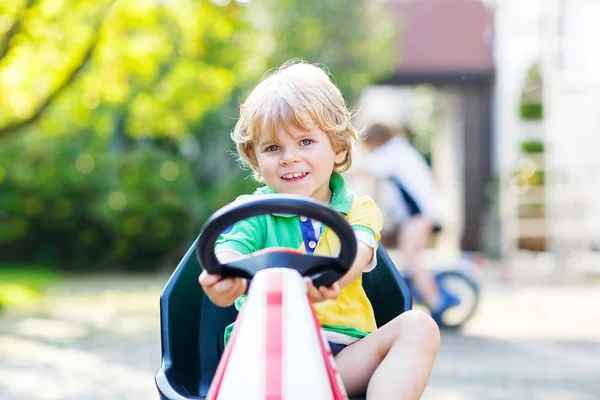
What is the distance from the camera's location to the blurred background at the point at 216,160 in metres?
5.13

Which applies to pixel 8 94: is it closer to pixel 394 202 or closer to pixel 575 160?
pixel 394 202

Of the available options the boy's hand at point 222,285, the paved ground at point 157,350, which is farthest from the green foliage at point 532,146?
the boy's hand at point 222,285

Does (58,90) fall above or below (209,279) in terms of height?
above

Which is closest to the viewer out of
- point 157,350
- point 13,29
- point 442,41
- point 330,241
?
point 330,241

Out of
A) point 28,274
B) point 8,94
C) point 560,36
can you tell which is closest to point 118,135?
point 28,274

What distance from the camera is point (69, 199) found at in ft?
34.0

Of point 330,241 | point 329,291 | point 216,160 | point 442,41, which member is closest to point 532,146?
point 442,41

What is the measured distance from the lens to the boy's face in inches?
79.7

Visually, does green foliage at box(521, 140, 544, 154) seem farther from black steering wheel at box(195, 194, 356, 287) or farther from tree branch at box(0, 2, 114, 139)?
black steering wheel at box(195, 194, 356, 287)

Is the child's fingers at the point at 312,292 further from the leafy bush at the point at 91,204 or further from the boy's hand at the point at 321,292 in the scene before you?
the leafy bush at the point at 91,204

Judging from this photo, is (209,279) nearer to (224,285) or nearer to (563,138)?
(224,285)

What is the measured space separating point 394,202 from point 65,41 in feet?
10.2

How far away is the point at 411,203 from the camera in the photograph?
587cm

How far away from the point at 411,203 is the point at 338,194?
148 inches
